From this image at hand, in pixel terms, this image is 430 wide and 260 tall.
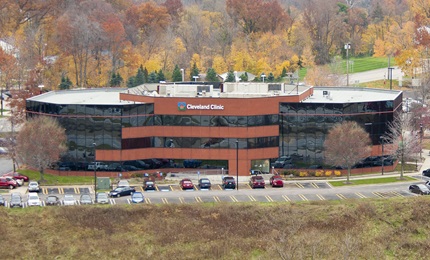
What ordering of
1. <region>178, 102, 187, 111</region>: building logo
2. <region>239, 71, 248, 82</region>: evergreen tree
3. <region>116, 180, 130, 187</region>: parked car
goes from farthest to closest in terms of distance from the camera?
<region>239, 71, 248, 82</region>: evergreen tree → <region>178, 102, 187, 111</region>: building logo → <region>116, 180, 130, 187</region>: parked car

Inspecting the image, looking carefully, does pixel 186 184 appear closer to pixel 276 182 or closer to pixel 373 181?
pixel 276 182

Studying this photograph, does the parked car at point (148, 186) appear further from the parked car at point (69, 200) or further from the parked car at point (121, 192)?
the parked car at point (69, 200)

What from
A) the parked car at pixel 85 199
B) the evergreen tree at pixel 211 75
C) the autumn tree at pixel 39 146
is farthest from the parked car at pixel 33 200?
the evergreen tree at pixel 211 75

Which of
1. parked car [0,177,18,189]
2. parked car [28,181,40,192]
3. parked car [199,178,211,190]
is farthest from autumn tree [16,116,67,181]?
parked car [199,178,211,190]

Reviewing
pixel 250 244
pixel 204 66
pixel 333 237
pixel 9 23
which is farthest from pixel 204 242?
pixel 9 23

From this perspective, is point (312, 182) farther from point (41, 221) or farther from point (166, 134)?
point (41, 221)

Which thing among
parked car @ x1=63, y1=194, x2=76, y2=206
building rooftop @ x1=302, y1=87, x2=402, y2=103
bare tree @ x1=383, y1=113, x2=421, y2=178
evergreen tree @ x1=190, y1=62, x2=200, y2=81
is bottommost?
parked car @ x1=63, y1=194, x2=76, y2=206

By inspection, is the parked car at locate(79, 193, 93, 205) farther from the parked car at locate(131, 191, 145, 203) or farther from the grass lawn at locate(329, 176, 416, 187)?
the grass lawn at locate(329, 176, 416, 187)


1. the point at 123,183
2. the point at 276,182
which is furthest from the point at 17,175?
the point at 276,182
